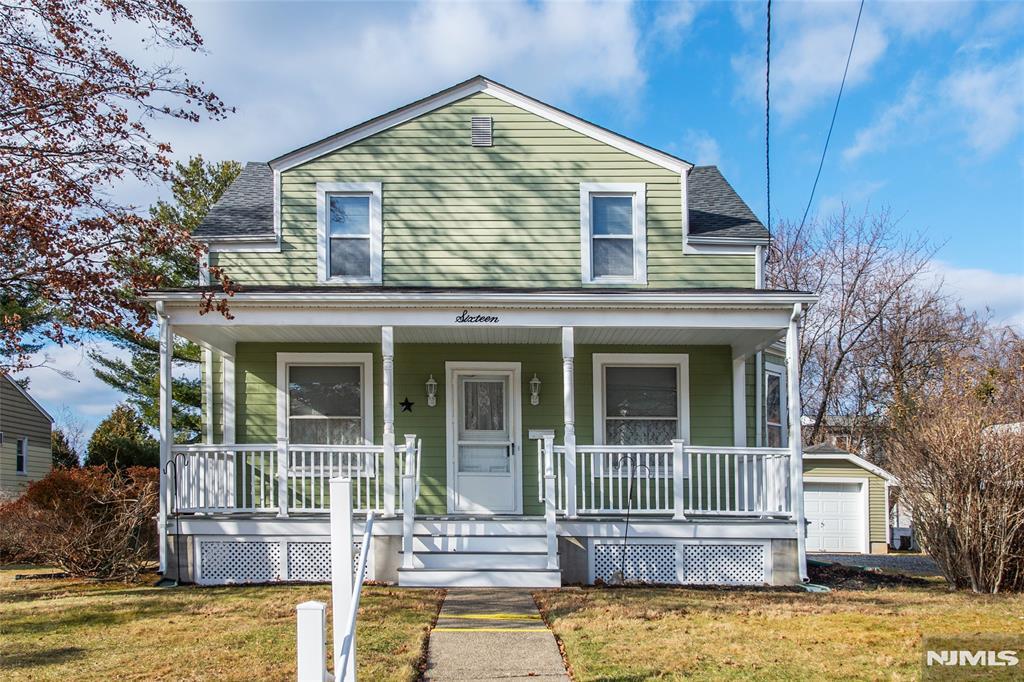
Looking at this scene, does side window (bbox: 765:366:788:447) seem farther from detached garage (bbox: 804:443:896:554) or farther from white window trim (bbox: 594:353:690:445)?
detached garage (bbox: 804:443:896:554)

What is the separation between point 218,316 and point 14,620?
416 cm

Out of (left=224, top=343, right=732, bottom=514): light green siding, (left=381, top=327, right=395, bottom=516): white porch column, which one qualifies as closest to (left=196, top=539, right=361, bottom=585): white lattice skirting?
(left=381, top=327, right=395, bottom=516): white porch column

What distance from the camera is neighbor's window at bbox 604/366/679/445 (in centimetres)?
1318

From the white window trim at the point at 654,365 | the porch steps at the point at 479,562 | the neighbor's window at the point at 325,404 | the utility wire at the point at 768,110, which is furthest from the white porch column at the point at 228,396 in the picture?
the utility wire at the point at 768,110

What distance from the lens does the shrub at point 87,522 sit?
1090 centimetres

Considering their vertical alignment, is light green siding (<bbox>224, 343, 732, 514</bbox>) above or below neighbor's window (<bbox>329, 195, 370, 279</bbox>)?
below

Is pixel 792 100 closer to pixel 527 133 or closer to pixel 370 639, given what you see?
pixel 527 133

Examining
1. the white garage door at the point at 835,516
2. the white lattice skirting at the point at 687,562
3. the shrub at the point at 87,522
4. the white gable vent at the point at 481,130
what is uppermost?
the white gable vent at the point at 481,130

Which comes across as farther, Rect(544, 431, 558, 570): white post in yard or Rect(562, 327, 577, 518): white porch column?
Rect(562, 327, 577, 518): white porch column

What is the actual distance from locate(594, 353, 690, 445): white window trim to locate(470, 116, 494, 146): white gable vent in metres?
3.50

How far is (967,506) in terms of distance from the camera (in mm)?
10875

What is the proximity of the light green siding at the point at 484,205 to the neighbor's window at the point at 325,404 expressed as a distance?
139cm

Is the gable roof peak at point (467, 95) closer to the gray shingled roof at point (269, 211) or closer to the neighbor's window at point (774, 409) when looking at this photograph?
the gray shingled roof at point (269, 211)

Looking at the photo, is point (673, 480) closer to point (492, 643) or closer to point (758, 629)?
point (758, 629)
